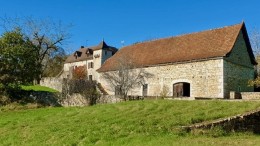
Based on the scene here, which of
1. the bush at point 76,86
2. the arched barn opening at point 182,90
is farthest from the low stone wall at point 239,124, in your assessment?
the bush at point 76,86

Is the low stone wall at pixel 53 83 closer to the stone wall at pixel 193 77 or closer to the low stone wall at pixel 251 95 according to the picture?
the stone wall at pixel 193 77

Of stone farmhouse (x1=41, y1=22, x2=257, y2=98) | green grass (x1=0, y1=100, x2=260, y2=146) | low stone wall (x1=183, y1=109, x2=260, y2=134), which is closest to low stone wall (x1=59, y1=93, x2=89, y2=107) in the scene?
stone farmhouse (x1=41, y1=22, x2=257, y2=98)

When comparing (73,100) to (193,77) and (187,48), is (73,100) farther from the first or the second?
(187,48)

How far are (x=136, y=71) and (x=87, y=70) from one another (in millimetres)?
24143

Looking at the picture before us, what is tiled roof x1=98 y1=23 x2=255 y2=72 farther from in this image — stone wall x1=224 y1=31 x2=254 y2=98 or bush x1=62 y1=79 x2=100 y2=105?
bush x1=62 y1=79 x2=100 y2=105

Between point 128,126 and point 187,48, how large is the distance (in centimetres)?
1920

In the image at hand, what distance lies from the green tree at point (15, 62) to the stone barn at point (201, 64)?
10796 mm

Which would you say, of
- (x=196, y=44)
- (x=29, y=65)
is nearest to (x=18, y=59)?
(x=29, y=65)

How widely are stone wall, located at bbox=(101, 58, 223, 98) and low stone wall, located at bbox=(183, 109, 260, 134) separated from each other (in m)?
12.4

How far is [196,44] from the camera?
3119 centimetres

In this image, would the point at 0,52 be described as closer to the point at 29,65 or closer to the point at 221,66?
the point at 29,65

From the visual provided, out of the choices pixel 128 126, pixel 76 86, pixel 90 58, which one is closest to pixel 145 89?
pixel 76 86

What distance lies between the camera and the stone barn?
27906mm

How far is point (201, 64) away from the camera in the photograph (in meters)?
28.8
